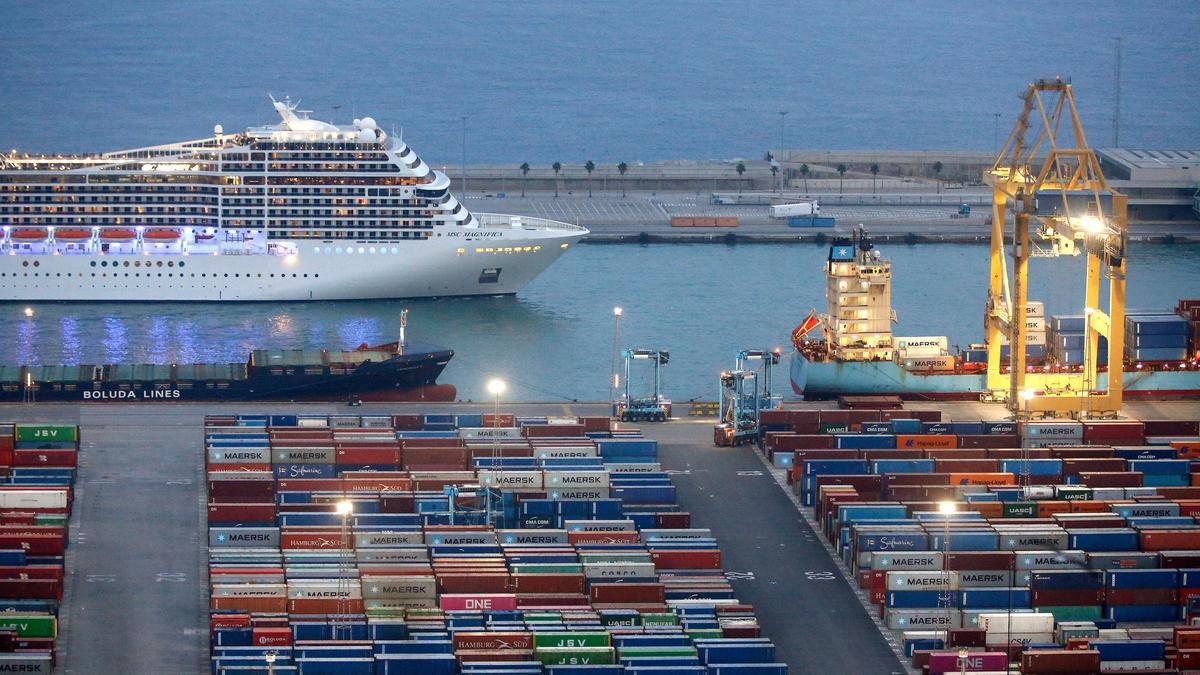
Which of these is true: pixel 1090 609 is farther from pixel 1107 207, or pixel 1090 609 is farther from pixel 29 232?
pixel 29 232

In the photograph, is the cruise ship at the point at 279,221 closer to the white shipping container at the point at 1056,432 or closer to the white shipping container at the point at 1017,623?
the white shipping container at the point at 1056,432

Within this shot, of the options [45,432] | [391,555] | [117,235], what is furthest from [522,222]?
[391,555]

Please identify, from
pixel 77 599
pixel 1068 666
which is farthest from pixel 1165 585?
pixel 77 599

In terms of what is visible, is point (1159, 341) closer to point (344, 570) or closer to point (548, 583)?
point (548, 583)

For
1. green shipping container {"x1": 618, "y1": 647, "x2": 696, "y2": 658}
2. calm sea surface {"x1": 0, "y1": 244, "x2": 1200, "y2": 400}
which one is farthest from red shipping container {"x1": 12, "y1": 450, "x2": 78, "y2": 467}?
green shipping container {"x1": 618, "y1": 647, "x2": 696, "y2": 658}

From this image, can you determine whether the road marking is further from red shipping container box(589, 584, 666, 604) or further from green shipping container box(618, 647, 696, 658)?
green shipping container box(618, 647, 696, 658)
